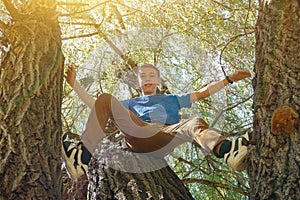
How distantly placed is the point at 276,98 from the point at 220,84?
0.79 m

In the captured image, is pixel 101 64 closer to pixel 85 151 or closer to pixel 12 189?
pixel 85 151

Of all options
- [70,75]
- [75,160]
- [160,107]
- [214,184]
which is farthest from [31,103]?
[214,184]

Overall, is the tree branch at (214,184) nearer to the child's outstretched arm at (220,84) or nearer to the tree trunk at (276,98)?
the child's outstretched arm at (220,84)

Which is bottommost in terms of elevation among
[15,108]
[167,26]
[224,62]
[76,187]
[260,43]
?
[76,187]

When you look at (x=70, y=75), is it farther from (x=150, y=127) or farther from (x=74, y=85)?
(x=150, y=127)

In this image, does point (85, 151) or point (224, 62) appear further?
point (224, 62)

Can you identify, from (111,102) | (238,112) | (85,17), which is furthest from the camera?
(238,112)

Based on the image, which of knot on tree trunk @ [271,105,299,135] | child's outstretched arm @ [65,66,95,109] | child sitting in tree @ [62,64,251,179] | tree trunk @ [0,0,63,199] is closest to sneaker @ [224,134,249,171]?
child sitting in tree @ [62,64,251,179]

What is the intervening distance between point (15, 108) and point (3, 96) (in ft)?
0.25

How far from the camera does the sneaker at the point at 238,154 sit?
Answer: 1677 millimetres

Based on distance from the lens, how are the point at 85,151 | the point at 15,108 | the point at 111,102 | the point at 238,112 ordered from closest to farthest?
the point at 15,108 → the point at 85,151 → the point at 111,102 → the point at 238,112

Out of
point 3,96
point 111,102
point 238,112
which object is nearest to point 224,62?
point 238,112

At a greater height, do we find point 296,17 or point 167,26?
point 167,26

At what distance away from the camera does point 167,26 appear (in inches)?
122
